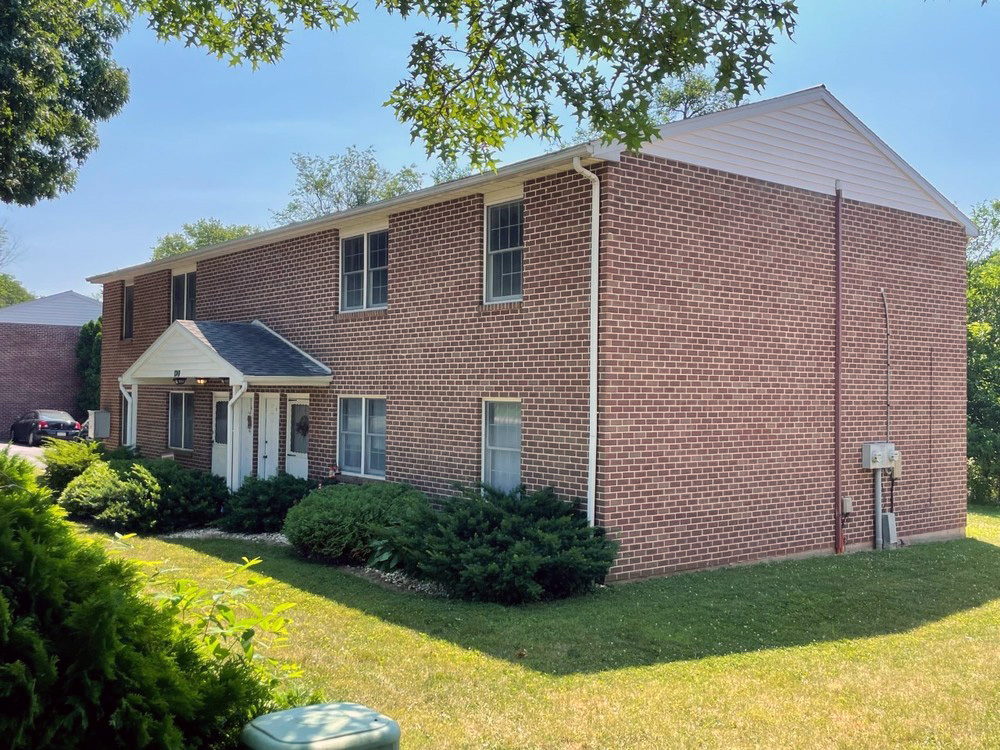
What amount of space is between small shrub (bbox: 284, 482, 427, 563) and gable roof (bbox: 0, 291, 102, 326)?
3186cm

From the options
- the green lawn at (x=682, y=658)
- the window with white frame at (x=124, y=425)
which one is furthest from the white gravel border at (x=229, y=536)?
the window with white frame at (x=124, y=425)

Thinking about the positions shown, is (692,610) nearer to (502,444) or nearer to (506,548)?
(506,548)

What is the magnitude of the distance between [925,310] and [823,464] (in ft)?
12.1

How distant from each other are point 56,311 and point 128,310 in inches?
801

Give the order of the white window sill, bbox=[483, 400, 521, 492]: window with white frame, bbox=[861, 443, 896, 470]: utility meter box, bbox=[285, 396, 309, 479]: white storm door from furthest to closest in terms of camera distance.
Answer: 1. bbox=[285, 396, 309, 479]: white storm door
2. the white window sill
3. bbox=[861, 443, 896, 470]: utility meter box
4. bbox=[483, 400, 521, 492]: window with white frame

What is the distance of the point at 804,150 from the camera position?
13.4 m

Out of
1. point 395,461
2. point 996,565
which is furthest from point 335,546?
point 996,565

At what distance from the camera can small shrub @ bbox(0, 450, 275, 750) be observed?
357 cm

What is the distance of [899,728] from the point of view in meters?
6.39

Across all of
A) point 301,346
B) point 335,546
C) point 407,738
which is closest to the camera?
point 407,738

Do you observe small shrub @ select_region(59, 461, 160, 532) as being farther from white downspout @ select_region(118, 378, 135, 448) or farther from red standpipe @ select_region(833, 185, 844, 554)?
red standpipe @ select_region(833, 185, 844, 554)

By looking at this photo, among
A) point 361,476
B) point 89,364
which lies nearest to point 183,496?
point 361,476

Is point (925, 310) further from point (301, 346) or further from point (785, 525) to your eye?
point (301, 346)

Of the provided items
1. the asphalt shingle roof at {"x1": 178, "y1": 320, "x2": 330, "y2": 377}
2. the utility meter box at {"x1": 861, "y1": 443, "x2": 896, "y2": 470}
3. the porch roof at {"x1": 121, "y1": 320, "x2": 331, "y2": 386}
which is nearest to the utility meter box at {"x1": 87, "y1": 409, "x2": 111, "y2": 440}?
the porch roof at {"x1": 121, "y1": 320, "x2": 331, "y2": 386}
